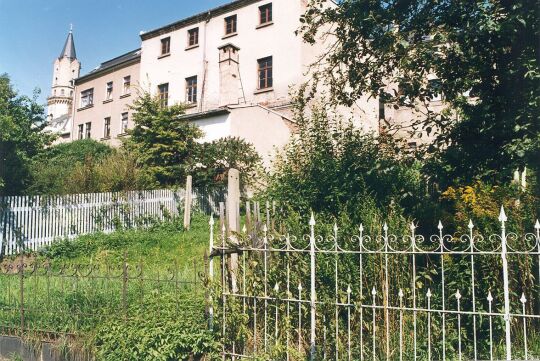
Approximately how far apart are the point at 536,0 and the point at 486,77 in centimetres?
109

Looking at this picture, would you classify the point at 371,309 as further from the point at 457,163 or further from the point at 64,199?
the point at 64,199

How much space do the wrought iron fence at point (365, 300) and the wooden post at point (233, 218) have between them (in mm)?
23

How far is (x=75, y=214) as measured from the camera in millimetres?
13641

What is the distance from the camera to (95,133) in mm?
34094

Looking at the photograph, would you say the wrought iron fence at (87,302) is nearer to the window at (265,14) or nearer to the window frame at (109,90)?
the window at (265,14)

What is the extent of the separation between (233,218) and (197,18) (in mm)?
24944

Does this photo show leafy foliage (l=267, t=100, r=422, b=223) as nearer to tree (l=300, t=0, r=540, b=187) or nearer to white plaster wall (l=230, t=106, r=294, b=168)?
tree (l=300, t=0, r=540, b=187)

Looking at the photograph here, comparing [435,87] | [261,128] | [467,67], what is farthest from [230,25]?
[467,67]

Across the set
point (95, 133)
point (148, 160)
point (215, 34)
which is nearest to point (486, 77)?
point (148, 160)

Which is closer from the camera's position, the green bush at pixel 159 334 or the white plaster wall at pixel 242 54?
the green bush at pixel 159 334

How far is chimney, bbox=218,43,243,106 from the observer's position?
23.7 meters

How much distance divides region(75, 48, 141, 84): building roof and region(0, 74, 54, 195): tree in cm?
1385

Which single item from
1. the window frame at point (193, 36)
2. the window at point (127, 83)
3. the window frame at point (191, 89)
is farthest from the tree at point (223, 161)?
the window at point (127, 83)

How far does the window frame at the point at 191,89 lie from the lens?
2720cm
